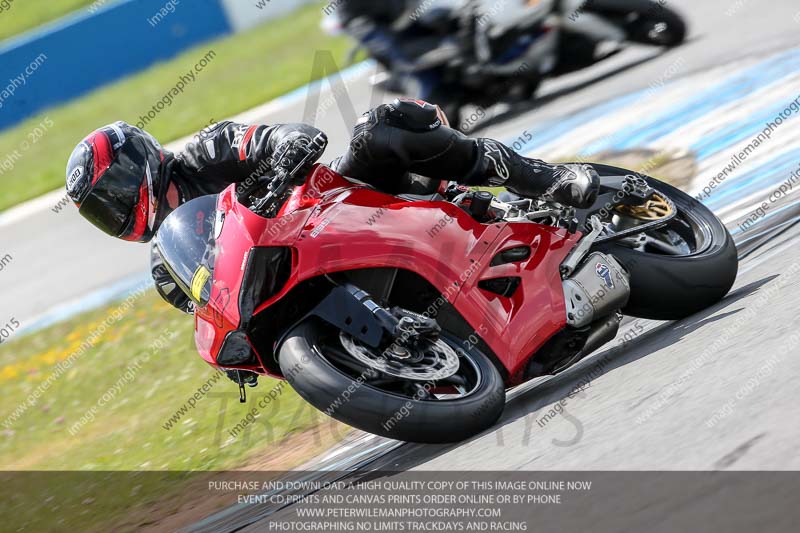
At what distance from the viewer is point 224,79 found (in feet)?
54.2

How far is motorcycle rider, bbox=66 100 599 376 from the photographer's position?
14.9 ft

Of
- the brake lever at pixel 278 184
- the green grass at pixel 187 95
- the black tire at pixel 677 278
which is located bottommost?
the green grass at pixel 187 95

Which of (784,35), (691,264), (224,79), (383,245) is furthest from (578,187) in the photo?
(224,79)

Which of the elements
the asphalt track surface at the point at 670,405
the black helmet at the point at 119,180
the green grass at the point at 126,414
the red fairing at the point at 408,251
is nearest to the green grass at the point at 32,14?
the green grass at the point at 126,414

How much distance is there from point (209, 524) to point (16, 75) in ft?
46.5

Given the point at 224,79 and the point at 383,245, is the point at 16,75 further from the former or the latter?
the point at 383,245

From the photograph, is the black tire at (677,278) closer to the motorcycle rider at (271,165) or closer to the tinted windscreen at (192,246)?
the motorcycle rider at (271,165)

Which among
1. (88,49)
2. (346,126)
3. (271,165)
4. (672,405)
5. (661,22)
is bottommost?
(88,49)

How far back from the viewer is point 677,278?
486 cm

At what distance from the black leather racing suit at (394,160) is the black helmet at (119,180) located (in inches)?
6.0

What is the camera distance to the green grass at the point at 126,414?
229 inches

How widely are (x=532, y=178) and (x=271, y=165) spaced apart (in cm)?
116

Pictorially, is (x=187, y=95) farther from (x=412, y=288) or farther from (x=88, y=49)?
(x=412, y=288)

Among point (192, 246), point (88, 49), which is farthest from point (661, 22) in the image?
point (88, 49)
